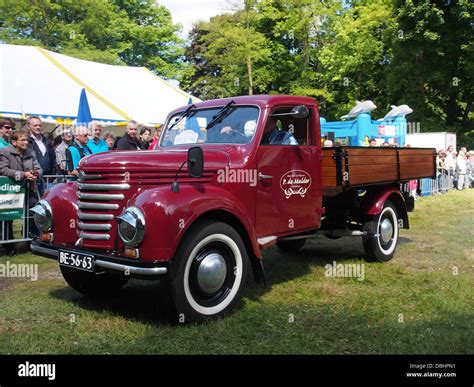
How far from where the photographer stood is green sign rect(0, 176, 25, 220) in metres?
7.06

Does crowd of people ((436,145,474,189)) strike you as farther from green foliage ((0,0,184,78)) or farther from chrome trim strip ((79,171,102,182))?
green foliage ((0,0,184,78))

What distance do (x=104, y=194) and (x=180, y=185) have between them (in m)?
0.71

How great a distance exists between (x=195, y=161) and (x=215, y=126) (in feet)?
3.96

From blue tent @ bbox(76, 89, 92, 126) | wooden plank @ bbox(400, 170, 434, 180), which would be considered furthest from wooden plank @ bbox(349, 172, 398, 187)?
blue tent @ bbox(76, 89, 92, 126)

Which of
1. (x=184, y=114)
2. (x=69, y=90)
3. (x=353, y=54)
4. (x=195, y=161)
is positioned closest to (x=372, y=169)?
(x=184, y=114)

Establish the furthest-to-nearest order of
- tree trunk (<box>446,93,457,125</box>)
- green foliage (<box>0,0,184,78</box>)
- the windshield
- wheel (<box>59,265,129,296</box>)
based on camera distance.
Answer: tree trunk (<box>446,93,457,125</box>) → green foliage (<box>0,0,184,78</box>) → the windshield → wheel (<box>59,265,129,296</box>)

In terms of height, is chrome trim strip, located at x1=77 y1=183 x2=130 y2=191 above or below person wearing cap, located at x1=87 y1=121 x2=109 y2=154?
below

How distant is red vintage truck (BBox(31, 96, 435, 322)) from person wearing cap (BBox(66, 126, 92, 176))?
2643 millimetres

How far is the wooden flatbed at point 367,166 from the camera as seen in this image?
19.6 ft

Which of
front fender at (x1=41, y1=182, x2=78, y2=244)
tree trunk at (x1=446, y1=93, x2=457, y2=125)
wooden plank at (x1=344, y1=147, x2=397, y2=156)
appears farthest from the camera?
tree trunk at (x1=446, y1=93, x2=457, y2=125)

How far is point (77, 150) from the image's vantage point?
26.0 feet

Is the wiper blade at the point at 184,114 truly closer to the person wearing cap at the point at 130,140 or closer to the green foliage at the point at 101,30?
the person wearing cap at the point at 130,140
